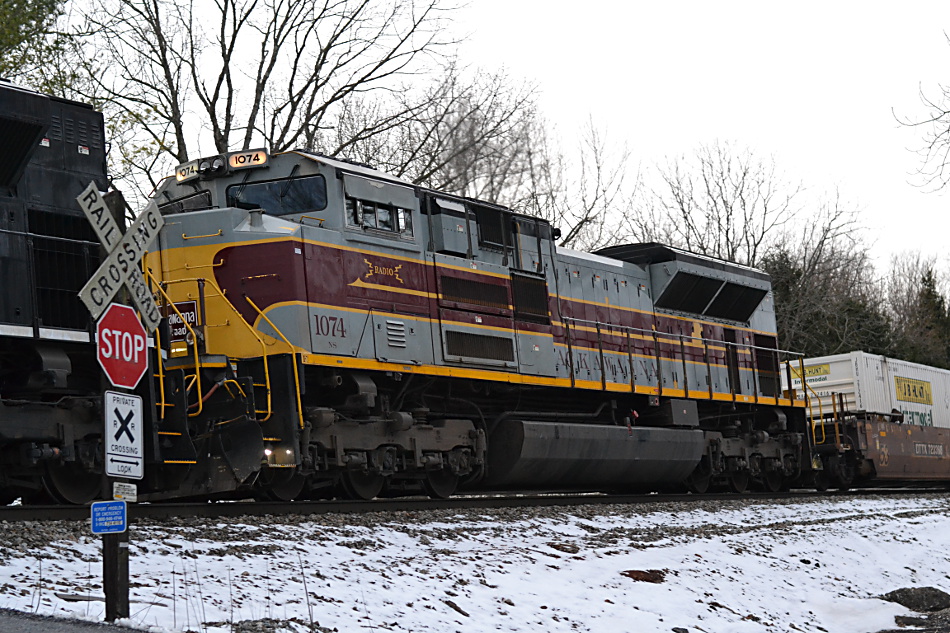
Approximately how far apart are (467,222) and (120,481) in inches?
311

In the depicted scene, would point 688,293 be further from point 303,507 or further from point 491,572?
point 491,572

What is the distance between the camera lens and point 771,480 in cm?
1991

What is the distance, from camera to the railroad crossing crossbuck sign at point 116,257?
21.3 feet

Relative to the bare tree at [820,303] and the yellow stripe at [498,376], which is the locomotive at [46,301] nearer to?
the yellow stripe at [498,376]

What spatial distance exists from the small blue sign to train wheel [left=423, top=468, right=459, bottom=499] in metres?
7.27

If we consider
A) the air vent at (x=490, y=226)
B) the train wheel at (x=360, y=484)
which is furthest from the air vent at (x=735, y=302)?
the train wheel at (x=360, y=484)

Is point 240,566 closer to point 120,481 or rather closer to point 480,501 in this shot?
point 120,481

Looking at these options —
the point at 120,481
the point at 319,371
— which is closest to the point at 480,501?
the point at 319,371

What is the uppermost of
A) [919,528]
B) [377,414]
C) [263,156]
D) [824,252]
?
[824,252]

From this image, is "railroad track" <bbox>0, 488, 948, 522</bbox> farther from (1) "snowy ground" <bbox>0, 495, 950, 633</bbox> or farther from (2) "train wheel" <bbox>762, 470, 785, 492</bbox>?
(2) "train wheel" <bbox>762, 470, 785, 492</bbox>

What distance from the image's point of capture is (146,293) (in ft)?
22.6

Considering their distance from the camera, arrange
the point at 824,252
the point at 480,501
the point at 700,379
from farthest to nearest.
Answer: the point at 824,252 → the point at 700,379 → the point at 480,501

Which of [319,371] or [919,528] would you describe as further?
[919,528]

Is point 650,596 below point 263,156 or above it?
below
